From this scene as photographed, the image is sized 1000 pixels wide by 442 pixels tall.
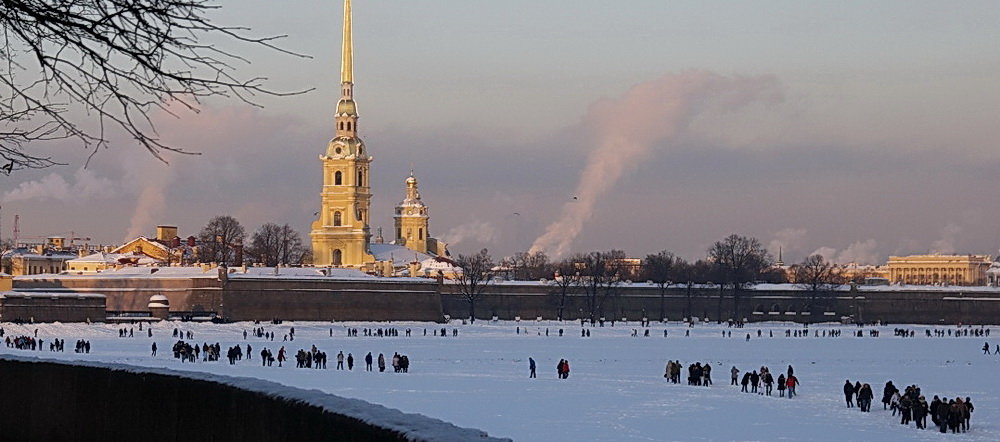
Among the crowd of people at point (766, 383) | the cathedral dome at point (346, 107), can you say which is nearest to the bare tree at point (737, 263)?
the cathedral dome at point (346, 107)

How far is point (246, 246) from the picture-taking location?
13975 centimetres

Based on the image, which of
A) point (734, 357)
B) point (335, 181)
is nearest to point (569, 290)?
point (335, 181)

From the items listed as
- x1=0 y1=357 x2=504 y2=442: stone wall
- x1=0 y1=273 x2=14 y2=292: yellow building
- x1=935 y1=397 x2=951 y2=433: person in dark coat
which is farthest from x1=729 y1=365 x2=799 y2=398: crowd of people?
x1=0 y1=273 x2=14 y2=292: yellow building

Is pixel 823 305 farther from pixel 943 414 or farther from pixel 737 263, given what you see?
pixel 943 414

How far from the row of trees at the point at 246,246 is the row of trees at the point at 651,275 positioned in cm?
1503

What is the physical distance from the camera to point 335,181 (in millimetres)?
135750

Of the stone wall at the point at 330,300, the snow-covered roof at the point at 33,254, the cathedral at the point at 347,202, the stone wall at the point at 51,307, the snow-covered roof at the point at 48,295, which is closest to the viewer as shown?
the stone wall at the point at 51,307

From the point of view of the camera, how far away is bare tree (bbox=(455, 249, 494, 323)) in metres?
119

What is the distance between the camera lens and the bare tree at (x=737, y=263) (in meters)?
130

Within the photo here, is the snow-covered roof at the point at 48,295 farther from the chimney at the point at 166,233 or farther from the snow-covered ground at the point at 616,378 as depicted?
the chimney at the point at 166,233

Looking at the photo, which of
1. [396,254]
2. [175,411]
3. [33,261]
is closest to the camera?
[175,411]

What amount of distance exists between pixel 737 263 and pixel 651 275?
9518 mm

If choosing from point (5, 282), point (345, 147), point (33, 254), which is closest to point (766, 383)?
point (5, 282)

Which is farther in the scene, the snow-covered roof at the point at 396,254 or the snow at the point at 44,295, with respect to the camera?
the snow-covered roof at the point at 396,254
